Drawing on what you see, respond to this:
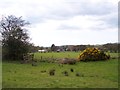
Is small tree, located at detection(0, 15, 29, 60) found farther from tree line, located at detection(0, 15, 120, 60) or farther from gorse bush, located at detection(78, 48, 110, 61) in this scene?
gorse bush, located at detection(78, 48, 110, 61)

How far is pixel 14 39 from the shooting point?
57.8 meters

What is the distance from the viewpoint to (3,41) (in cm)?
5806

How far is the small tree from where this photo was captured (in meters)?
57.6

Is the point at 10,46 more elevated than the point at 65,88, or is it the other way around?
the point at 10,46

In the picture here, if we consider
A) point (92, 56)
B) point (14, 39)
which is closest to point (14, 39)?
point (14, 39)

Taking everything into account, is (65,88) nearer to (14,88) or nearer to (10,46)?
(14,88)

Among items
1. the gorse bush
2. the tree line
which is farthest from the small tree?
the gorse bush

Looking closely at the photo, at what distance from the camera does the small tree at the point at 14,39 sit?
57594 mm

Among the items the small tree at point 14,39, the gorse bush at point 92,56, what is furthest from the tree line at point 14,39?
the gorse bush at point 92,56

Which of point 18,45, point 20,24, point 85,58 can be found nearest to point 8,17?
point 20,24

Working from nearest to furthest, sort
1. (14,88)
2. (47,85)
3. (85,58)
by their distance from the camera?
(14,88) < (47,85) < (85,58)

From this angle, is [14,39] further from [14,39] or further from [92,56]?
[92,56]

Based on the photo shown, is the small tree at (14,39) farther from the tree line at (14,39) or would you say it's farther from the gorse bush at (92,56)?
the gorse bush at (92,56)

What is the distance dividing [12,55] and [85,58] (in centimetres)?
1438
